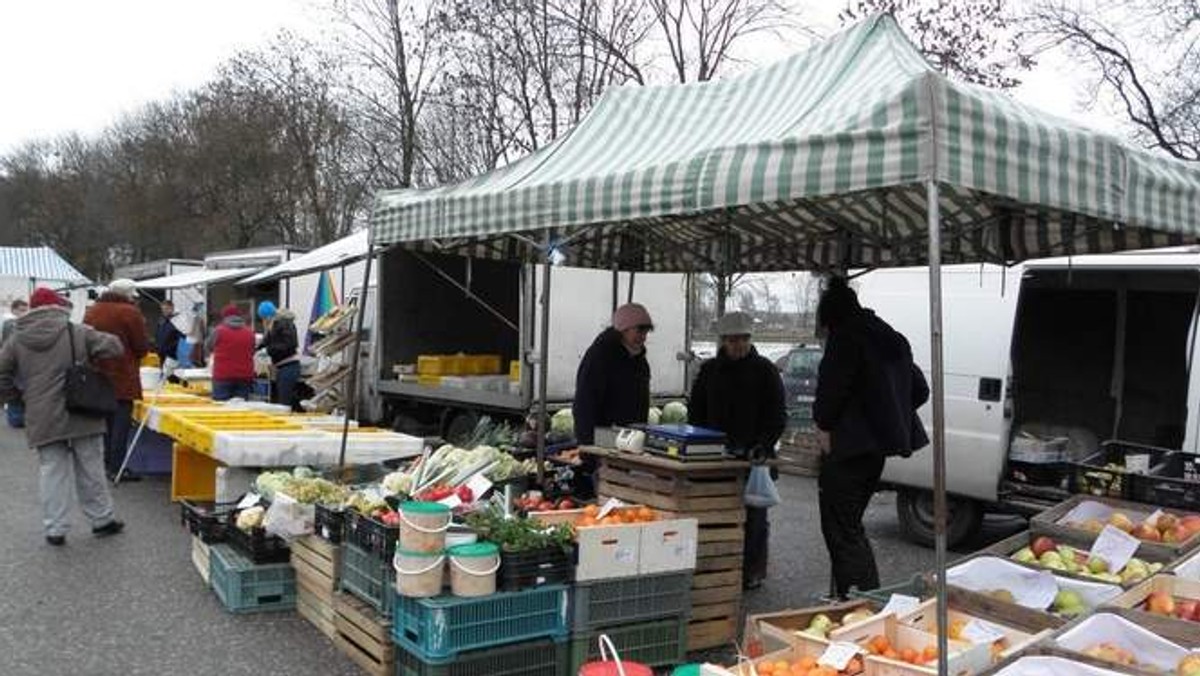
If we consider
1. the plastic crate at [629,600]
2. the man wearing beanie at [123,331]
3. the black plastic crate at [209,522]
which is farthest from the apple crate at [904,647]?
the man wearing beanie at [123,331]

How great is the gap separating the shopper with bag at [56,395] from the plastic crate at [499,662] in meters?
3.52

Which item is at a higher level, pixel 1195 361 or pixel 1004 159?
pixel 1004 159

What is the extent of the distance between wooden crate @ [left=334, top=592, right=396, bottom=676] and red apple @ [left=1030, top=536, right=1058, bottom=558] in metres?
2.87

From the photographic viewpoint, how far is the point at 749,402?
5734mm

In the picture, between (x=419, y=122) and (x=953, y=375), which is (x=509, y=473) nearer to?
(x=953, y=375)

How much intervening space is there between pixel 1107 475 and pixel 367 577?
3.82 metres

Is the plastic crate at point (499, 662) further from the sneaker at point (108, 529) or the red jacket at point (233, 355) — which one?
the red jacket at point (233, 355)

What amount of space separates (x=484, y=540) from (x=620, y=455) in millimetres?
966

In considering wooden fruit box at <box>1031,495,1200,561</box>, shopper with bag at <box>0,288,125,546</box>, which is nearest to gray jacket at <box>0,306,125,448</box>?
shopper with bag at <box>0,288,125,546</box>

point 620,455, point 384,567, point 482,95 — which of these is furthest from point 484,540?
point 482,95

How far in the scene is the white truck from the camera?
10.3 m

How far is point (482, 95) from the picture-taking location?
2186 centimetres

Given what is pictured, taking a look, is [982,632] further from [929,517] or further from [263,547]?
[929,517]

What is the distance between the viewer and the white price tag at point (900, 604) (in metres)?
→ 3.49
